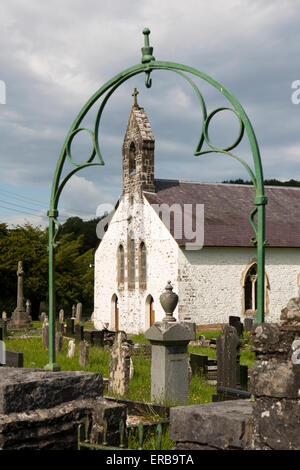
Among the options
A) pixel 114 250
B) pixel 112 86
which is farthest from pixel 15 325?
pixel 112 86

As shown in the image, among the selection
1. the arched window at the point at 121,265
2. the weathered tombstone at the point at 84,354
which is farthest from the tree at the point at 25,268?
the weathered tombstone at the point at 84,354

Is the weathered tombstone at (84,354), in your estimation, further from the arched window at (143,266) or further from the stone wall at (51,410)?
the arched window at (143,266)

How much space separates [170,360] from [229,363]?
2.21 m

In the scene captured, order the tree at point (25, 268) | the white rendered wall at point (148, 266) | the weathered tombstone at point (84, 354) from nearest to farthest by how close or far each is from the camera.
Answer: the weathered tombstone at point (84, 354), the white rendered wall at point (148, 266), the tree at point (25, 268)

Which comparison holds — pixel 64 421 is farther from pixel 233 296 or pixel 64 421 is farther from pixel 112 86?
pixel 233 296

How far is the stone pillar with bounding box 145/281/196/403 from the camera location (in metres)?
8.00

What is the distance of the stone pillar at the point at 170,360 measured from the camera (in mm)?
8000

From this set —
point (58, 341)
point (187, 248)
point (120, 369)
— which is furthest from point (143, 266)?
point (120, 369)

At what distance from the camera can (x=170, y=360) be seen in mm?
8070

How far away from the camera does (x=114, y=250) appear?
28984 mm

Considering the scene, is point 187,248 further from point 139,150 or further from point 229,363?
point 229,363

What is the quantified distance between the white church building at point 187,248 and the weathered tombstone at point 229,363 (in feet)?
45.0
